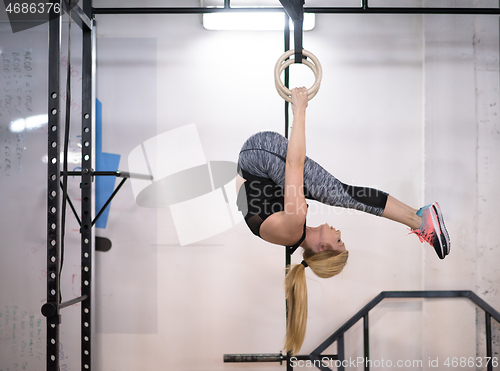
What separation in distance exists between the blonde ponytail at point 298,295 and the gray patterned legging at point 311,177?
370 mm

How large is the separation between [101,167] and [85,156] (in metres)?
0.53

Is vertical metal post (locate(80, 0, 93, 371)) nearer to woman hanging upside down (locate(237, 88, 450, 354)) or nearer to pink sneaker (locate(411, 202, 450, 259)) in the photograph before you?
woman hanging upside down (locate(237, 88, 450, 354))

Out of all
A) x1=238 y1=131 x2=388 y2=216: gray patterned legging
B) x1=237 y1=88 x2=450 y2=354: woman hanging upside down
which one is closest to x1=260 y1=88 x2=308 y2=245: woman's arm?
x1=237 y1=88 x2=450 y2=354: woman hanging upside down

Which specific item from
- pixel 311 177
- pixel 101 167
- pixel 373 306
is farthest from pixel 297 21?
pixel 373 306

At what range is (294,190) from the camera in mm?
1520

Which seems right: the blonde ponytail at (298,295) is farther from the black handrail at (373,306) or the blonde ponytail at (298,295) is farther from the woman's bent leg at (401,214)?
the black handrail at (373,306)

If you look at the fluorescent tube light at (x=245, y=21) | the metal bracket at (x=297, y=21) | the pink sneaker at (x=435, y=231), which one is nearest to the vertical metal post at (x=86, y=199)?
the fluorescent tube light at (x=245, y=21)

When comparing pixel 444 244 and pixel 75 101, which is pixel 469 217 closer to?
pixel 444 244

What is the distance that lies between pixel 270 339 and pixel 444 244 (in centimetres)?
150

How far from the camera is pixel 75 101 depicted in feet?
8.64

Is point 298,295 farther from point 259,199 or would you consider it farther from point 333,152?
point 333,152

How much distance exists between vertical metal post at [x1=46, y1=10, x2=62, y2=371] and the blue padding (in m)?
0.99

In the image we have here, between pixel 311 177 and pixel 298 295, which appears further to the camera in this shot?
pixel 298 295

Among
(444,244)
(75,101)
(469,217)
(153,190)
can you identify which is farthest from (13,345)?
(469,217)
